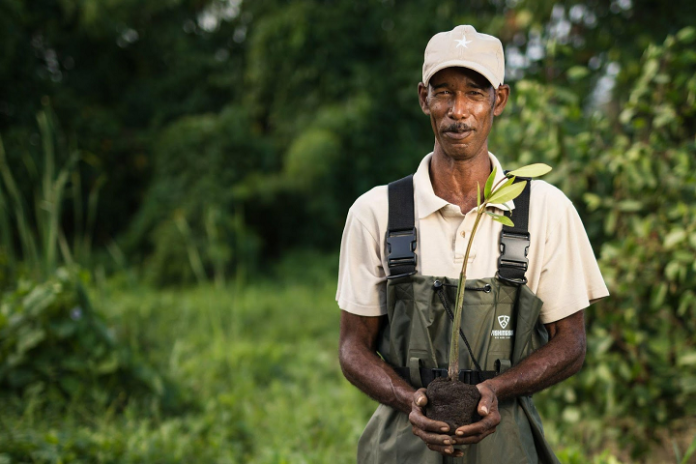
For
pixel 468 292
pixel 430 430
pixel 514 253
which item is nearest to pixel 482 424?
pixel 430 430

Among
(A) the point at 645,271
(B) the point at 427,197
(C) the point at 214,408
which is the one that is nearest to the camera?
(B) the point at 427,197

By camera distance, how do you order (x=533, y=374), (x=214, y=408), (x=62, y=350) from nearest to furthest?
(x=533, y=374) → (x=62, y=350) → (x=214, y=408)

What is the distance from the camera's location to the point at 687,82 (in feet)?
10.6

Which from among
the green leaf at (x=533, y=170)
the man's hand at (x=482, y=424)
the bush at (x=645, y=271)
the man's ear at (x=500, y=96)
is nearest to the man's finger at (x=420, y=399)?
the man's hand at (x=482, y=424)

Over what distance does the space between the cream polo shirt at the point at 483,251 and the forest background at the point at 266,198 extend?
90 centimetres

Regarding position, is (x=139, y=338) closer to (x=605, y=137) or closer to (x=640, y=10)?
(x=605, y=137)

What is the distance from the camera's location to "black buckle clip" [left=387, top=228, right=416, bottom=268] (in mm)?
1668

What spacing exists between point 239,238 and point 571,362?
6750mm

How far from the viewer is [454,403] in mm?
1469

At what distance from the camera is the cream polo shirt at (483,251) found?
5.54ft

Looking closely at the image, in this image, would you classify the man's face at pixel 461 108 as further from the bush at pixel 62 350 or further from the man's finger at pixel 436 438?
the bush at pixel 62 350

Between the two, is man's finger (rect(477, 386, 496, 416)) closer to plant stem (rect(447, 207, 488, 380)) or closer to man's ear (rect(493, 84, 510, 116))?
plant stem (rect(447, 207, 488, 380))

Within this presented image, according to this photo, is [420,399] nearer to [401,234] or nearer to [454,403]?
[454,403]

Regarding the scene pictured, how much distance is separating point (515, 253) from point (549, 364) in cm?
29
